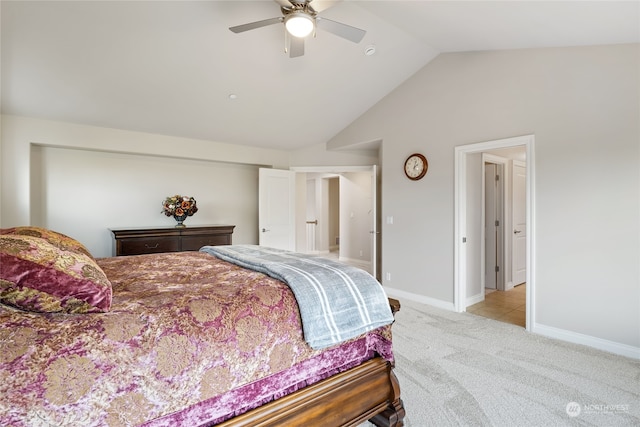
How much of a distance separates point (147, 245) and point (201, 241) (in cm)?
71

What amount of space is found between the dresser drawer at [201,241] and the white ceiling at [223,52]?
1529mm

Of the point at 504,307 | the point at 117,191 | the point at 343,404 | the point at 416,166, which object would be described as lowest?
the point at 504,307

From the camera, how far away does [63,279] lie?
1.05 metres

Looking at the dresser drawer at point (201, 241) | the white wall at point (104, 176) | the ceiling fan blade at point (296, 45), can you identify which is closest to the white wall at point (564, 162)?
the ceiling fan blade at point (296, 45)

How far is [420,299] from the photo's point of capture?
13.7 ft

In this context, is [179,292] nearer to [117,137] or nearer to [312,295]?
[312,295]

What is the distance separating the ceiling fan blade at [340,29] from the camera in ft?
7.45

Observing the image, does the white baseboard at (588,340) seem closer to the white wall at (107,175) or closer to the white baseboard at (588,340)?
the white baseboard at (588,340)

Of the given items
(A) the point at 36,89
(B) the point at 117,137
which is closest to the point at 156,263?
(A) the point at 36,89

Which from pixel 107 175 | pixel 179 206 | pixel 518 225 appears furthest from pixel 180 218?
pixel 518 225

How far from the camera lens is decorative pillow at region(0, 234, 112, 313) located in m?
0.99

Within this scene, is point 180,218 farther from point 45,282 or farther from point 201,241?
point 45,282

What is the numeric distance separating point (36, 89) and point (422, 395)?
447cm

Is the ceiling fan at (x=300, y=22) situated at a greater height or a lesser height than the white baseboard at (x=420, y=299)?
greater
